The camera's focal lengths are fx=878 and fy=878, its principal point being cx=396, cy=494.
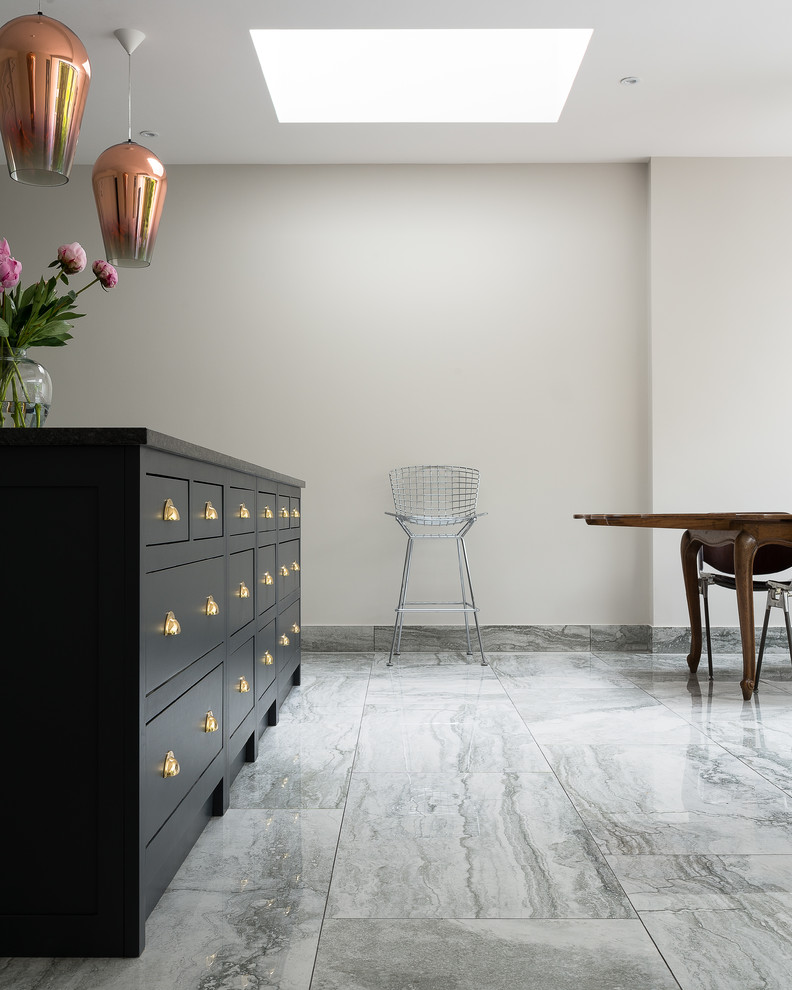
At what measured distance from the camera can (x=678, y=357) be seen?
4719 millimetres

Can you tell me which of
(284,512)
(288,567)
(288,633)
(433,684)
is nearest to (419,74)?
(284,512)

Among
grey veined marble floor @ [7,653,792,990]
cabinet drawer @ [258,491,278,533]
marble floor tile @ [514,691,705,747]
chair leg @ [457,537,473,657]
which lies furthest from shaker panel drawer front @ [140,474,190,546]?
chair leg @ [457,537,473,657]

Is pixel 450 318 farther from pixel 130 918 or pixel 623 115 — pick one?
pixel 130 918

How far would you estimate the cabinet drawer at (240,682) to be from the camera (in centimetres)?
215

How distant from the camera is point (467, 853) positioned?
184 centimetres

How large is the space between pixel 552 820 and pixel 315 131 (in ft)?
11.6

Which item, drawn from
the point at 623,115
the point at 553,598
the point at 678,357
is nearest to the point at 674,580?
the point at 553,598

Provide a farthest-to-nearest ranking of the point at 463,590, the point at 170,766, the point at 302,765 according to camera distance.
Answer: the point at 463,590
the point at 302,765
the point at 170,766

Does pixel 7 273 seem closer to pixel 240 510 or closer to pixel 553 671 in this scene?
pixel 240 510

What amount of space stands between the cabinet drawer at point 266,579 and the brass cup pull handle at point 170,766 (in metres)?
1.09

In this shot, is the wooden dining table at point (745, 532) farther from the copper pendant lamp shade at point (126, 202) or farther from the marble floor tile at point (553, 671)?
the copper pendant lamp shade at point (126, 202)

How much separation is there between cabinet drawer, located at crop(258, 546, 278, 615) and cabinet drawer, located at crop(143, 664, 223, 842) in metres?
0.63

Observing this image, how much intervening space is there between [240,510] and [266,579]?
487 mm

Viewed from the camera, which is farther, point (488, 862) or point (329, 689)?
point (329, 689)
